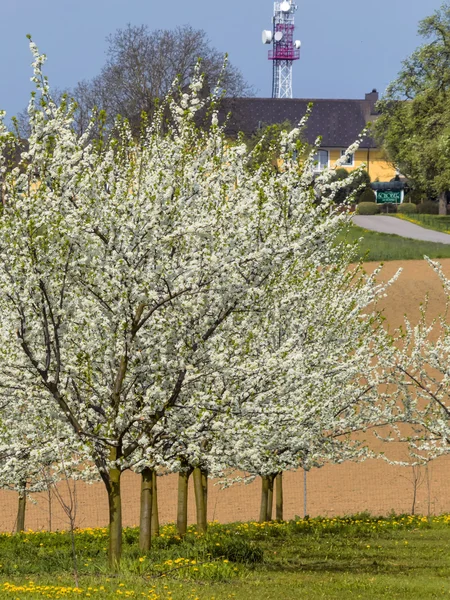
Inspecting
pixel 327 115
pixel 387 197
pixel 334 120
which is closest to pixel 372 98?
pixel 334 120

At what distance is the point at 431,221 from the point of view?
7225cm

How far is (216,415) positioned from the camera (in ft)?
38.6

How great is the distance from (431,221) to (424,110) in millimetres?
10813

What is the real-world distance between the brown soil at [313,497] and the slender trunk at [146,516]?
29.8 ft

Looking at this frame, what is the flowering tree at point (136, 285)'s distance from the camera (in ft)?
36.9

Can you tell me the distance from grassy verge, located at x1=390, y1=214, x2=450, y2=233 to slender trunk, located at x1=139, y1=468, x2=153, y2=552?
5552cm

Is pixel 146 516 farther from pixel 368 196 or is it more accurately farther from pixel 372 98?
pixel 372 98

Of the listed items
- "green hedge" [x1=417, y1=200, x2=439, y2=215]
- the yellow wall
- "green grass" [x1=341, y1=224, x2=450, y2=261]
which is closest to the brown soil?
"green grass" [x1=341, y1=224, x2=450, y2=261]

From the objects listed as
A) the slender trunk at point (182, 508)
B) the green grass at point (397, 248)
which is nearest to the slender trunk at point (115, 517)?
the slender trunk at point (182, 508)

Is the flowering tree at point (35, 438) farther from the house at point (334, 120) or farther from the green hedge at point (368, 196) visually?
the house at point (334, 120)

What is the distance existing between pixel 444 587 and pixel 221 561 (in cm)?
320

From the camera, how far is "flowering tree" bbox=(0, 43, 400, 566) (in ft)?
36.9

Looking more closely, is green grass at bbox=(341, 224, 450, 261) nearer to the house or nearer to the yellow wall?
the yellow wall

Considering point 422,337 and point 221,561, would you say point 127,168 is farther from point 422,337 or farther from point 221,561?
point 422,337
